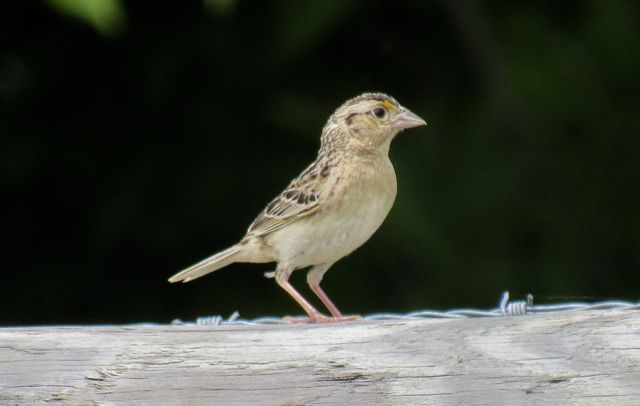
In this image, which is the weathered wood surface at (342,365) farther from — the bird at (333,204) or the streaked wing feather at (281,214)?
the streaked wing feather at (281,214)

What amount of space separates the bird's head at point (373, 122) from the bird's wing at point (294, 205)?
192mm

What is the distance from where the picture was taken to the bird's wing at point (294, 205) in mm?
4320

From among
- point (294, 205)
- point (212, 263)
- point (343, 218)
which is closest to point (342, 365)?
point (343, 218)

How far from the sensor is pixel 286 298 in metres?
6.80

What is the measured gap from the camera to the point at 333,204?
4.24 metres

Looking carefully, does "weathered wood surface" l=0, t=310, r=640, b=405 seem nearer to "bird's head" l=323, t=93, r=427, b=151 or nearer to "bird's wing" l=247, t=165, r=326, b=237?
"bird's wing" l=247, t=165, r=326, b=237

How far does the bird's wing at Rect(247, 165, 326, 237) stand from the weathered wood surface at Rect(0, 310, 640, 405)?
165 centimetres

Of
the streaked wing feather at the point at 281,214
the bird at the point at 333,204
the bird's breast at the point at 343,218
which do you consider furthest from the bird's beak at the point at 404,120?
the streaked wing feather at the point at 281,214

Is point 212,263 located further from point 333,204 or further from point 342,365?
point 342,365

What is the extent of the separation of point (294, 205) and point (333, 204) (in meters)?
0.19

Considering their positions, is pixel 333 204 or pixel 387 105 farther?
pixel 387 105

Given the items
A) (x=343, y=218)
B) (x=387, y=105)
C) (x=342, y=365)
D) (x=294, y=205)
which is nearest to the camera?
(x=342, y=365)

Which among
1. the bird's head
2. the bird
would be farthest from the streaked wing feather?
the bird's head

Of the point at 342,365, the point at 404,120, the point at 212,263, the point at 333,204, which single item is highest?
the point at 404,120
